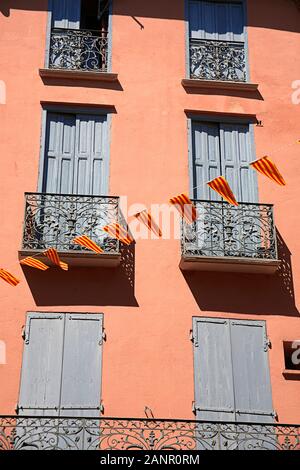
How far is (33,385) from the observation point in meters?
12.9

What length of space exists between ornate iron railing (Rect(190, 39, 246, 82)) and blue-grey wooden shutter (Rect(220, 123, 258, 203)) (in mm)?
1055

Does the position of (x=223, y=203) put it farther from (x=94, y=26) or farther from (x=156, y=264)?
(x=94, y=26)

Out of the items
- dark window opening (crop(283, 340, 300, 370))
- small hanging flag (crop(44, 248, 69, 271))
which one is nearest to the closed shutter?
dark window opening (crop(283, 340, 300, 370))

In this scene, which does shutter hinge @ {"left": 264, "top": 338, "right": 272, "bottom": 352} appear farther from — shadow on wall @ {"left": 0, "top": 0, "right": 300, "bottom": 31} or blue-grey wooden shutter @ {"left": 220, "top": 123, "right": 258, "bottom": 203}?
shadow on wall @ {"left": 0, "top": 0, "right": 300, "bottom": 31}

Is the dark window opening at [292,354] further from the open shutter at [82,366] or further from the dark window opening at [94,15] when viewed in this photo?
the dark window opening at [94,15]

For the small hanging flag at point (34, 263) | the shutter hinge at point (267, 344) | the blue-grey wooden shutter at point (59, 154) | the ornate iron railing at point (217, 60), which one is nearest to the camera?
the small hanging flag at point (34, 263)

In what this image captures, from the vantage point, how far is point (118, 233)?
1391 centimetres

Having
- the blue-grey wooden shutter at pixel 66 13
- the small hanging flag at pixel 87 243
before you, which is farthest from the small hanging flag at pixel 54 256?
the blue-grey wooden shutter at pixel 66 13

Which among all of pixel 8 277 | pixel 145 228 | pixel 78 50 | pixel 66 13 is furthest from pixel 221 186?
pixel 66 13

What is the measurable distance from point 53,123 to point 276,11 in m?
5.16

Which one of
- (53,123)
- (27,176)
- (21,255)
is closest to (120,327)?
(21,255)

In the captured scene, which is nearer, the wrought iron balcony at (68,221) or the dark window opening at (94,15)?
the wrought iron balcony at (68,221)

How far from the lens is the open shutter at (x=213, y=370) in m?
12.9

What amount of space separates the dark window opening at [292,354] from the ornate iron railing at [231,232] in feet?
4.77
